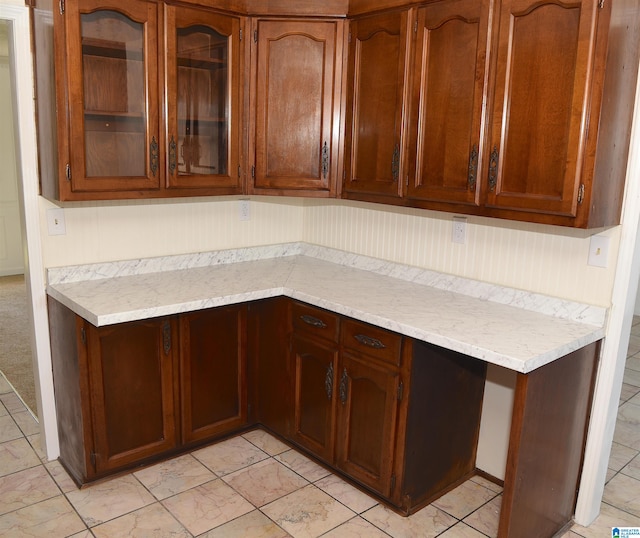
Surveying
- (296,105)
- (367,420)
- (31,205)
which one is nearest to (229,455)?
(367,420)

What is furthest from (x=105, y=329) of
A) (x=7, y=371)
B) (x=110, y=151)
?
(x=7, y=371)

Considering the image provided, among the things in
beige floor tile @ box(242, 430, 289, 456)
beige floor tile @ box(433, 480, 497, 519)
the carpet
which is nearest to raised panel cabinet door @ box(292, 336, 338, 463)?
beige floor tile @ box(242, 430, 289, 456)

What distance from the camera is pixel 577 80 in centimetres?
195

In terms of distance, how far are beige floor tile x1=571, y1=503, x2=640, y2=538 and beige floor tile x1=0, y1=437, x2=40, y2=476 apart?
2.48 meters

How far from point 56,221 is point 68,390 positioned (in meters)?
0.77

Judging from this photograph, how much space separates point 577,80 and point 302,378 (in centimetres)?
175

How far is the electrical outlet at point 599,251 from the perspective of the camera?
89.3 inches

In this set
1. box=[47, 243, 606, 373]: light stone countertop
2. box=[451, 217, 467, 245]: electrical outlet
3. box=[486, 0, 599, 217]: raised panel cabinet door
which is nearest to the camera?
box=[486, 0, 599, 217]: raised panel cabinet door

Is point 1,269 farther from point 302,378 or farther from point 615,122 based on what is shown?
point 615,122

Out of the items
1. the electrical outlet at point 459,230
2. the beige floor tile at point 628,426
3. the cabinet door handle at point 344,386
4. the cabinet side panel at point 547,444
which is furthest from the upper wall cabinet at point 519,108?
the beige floor tile at point 628,426

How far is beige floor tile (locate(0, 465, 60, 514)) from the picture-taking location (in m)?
2.48

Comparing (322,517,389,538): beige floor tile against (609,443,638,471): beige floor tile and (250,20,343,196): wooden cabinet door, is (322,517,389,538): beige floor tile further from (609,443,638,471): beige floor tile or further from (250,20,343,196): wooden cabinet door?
(250,20,343,196): wooden cabinet door

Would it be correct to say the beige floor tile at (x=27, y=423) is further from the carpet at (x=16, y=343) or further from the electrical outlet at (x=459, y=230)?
the electrical outlet at (x=459, y=230)

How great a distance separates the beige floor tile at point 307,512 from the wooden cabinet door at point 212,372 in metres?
0.58
